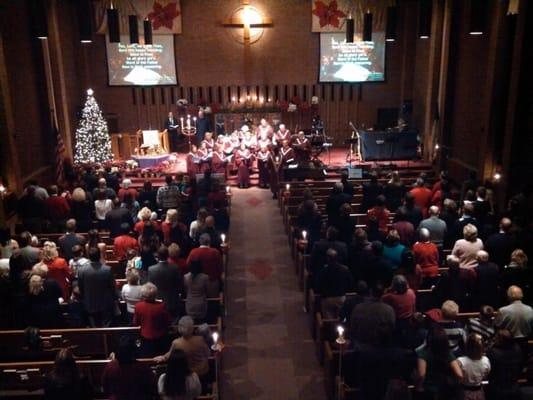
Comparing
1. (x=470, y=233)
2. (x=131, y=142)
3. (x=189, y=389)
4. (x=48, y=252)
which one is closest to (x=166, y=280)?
(x=48, y=252)

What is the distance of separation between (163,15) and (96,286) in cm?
1387

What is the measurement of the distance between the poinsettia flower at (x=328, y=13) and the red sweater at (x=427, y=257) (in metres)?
13.0

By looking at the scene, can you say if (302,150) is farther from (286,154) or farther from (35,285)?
(35,285)

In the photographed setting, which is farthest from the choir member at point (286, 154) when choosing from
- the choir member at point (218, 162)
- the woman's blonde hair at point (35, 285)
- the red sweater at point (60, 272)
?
the woman's blonde hair at point (35, 285)

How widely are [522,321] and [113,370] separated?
12.9ft

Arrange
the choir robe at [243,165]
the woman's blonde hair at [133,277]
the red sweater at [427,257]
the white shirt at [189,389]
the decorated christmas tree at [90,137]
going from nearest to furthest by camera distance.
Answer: the white shirt at [189,389] < the woman's blonde hair at [133,277] < the red sweater at [427,257] < the choir robe at [243,165] < the decorated christmas tree at [90,137]

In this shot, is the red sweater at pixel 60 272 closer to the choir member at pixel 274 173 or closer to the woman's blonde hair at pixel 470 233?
the woman's blonde hair at pixel 470 233

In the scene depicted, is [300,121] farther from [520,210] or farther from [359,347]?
[359,347]

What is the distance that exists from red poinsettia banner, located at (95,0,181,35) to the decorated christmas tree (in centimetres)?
327

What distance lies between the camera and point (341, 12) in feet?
60.2

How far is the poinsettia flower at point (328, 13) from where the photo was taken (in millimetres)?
18359

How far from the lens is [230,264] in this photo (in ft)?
33.3

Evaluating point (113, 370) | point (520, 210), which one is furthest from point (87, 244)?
point (520, 210)

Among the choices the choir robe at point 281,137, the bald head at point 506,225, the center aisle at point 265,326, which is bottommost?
the center aisle at point 265,326
